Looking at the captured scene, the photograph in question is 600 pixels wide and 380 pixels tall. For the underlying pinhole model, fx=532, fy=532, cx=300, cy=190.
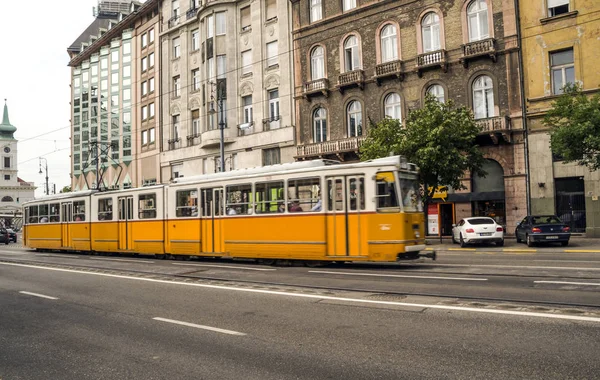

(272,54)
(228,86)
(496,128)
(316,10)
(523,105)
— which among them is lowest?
(496,128)

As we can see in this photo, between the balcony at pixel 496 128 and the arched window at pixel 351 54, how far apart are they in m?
9.68

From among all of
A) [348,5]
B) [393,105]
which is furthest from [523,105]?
[348,5]

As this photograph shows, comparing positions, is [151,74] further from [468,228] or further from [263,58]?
[468,228]

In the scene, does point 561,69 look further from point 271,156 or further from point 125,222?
point 125,222

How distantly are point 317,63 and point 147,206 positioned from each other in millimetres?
19306

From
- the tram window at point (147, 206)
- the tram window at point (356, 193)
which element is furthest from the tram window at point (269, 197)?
the tram window at point (147, 206)

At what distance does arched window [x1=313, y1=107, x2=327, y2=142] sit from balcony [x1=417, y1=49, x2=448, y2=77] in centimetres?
745

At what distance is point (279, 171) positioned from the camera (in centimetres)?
1608

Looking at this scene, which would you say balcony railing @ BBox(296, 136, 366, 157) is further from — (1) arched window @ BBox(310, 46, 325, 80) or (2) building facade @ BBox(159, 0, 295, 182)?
(1) arched window @ BBox(310, 46, 325, 80)

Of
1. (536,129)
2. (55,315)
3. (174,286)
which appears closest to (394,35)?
(536,129)

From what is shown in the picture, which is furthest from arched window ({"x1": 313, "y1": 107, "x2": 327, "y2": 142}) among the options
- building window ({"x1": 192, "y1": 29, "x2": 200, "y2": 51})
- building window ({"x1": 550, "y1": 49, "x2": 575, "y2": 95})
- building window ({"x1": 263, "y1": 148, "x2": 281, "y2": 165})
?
building window ({"x1": 192, "y1": 29, "x2": 200, "y2": 51})

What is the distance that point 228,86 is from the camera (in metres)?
40.8

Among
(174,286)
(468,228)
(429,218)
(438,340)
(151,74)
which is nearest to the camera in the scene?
(438,340)

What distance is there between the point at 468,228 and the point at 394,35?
14.3 metres
